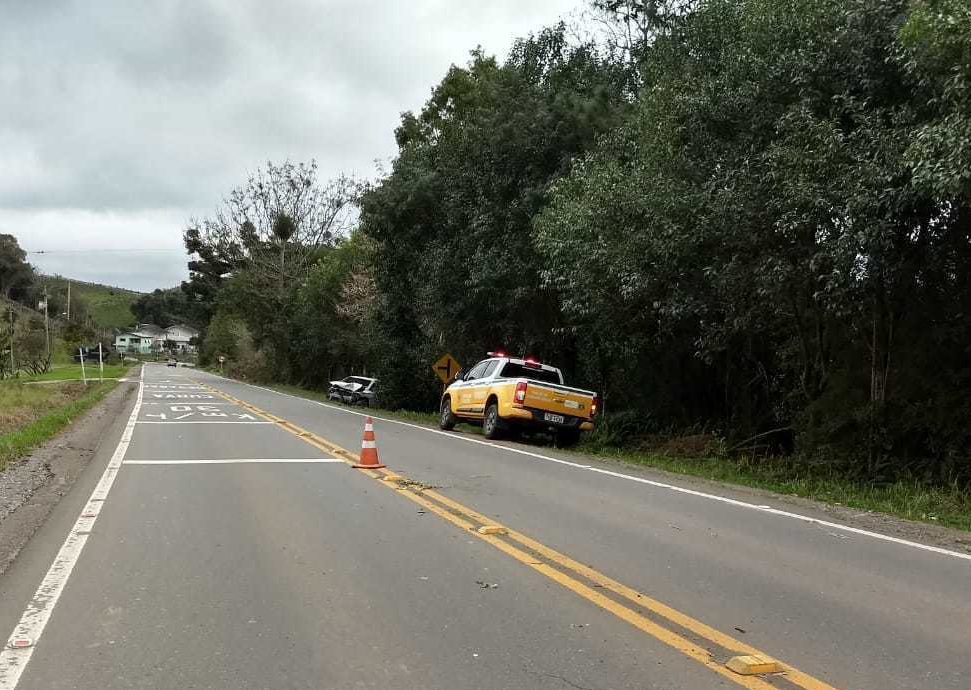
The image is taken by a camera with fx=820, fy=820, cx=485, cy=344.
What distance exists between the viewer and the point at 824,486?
11758 millimetres

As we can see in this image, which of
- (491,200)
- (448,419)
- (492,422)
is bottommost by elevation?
(448,419)

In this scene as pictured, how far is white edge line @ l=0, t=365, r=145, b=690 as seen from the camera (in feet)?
13.8

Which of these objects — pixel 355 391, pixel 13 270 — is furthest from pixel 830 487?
pixel 13 270

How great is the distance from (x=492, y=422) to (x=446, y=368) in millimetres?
7071

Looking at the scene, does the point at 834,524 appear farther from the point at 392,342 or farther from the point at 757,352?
the point at 392,342

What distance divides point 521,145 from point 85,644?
1745 cm

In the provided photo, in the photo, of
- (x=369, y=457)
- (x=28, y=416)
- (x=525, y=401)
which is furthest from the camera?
(x=28, y=416)

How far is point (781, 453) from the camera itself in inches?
636

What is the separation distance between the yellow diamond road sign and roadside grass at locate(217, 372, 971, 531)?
863 cm

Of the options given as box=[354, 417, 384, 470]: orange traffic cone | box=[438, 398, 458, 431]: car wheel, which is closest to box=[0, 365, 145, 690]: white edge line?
box=[354, 417, 384, 470]: orange traffic cone

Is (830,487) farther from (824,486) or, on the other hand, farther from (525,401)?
(525,401)

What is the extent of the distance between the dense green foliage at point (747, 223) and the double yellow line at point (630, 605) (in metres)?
5.67

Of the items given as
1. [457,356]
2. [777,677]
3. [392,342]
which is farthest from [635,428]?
[777,677]

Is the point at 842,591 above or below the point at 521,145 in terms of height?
below
